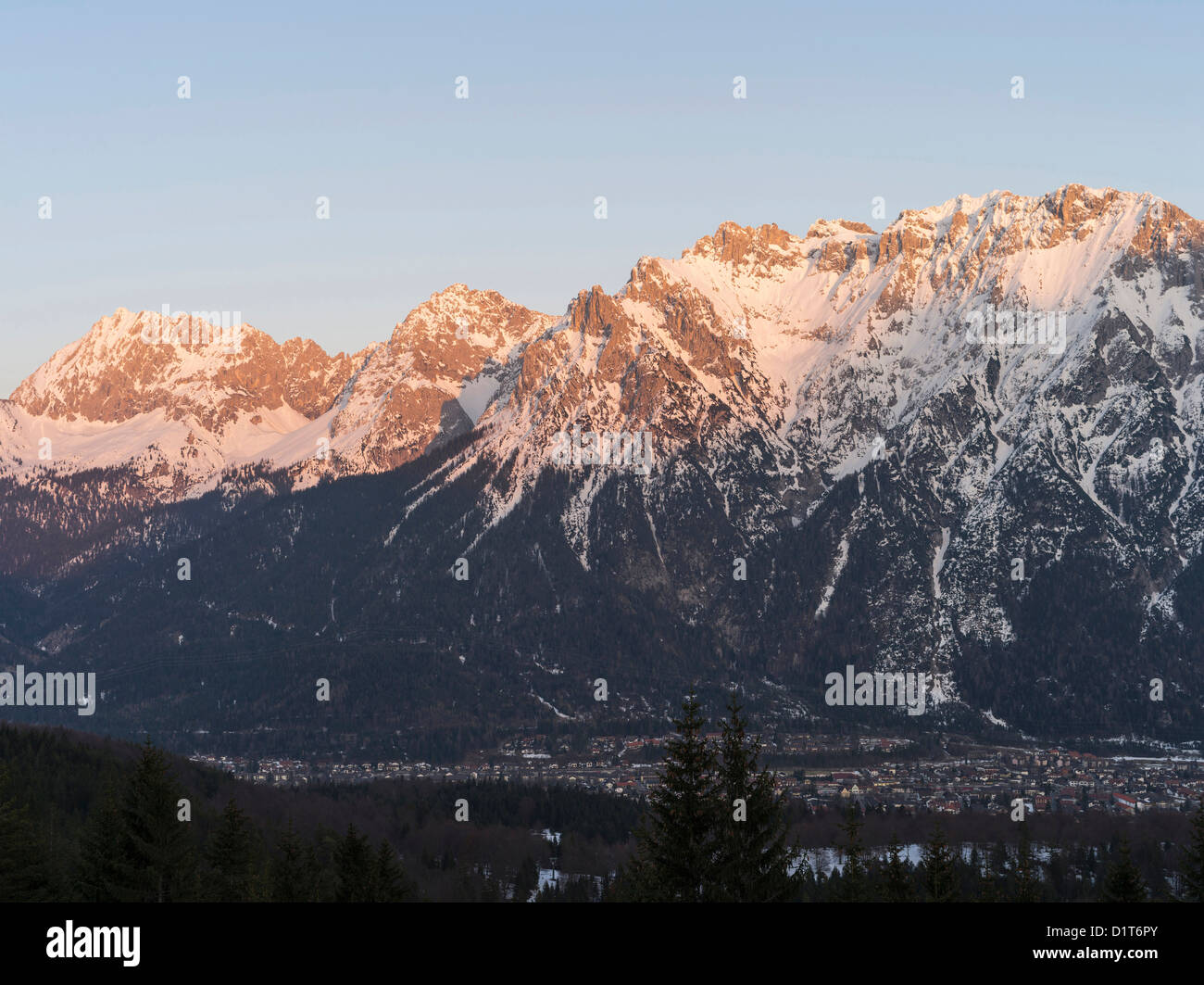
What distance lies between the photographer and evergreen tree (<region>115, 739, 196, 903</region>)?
197 ft

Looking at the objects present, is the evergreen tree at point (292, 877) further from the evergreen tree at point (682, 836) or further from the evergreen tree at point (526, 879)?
the evergreen tree at point (526, 879)

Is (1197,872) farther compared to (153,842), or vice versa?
(1197,872)

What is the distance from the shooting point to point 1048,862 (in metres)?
192

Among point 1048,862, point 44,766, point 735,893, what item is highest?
point 735,893

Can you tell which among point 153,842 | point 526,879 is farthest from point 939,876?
point 526,879

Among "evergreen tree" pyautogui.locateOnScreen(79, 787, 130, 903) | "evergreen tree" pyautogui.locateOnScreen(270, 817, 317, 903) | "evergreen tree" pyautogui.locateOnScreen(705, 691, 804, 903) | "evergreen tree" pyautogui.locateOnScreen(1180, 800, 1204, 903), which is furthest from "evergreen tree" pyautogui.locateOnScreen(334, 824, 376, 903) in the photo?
"evergreen tree" pyautogui.locateOnScreen(1180, 800, 1204, 903)

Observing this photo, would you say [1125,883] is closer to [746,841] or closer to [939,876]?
[939,876]

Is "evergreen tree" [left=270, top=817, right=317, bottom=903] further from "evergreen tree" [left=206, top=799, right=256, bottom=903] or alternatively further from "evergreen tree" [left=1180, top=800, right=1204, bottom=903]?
"evergreen tree" [left=1180, top=800, right=1204, bottom=903]

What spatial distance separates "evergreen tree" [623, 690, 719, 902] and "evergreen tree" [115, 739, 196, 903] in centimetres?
1970

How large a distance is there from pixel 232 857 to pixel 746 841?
37224mm

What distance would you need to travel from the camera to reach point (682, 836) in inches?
2030
